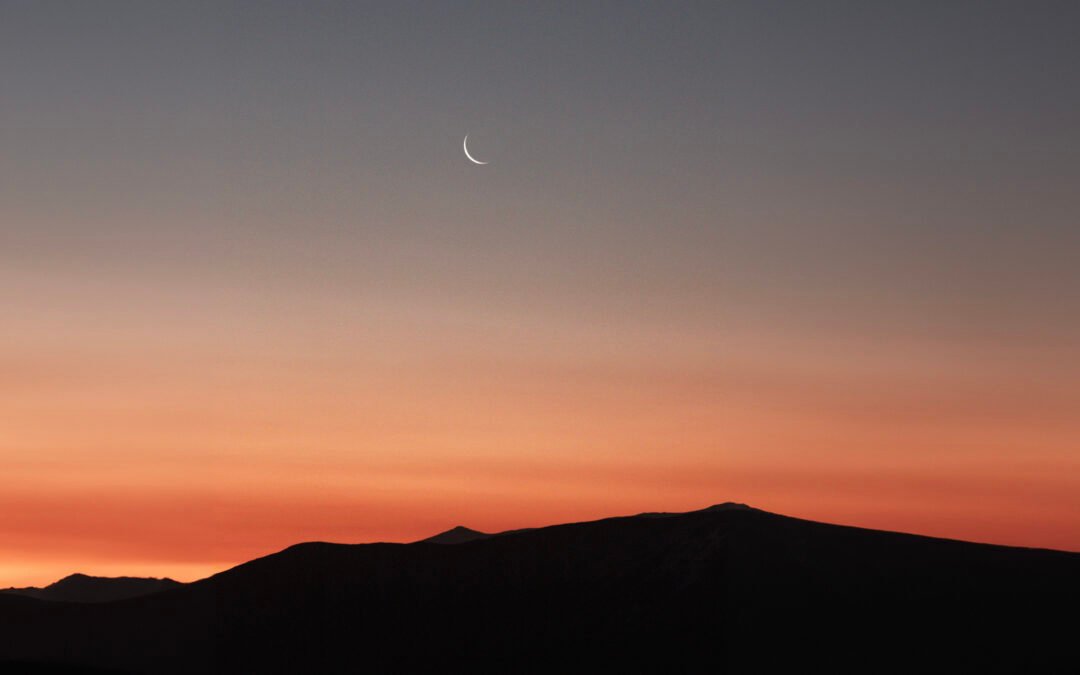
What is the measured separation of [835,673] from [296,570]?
170 feet

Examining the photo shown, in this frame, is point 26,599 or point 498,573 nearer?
point 498,573

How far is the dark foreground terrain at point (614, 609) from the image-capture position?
82.2m

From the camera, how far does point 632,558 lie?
100375mm

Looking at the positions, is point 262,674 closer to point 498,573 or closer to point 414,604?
point 414,604

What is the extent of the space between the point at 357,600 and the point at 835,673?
42779mm

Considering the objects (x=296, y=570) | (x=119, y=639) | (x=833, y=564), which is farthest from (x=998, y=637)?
(x=119, y=639)

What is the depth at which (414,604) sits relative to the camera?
344 feet

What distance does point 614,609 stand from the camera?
95000 millimetres

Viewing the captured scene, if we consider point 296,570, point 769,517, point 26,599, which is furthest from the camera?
point 26,599

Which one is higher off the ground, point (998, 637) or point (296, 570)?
point (296, 570)

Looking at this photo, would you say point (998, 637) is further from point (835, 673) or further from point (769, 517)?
point (769, 517)

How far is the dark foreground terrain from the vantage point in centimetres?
8219

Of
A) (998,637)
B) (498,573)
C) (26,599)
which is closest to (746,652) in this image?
(998,637)

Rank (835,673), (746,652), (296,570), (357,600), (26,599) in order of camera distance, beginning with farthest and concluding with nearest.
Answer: (26,599)
(296,570)
(357,600)
(746,652)
(835,673)
